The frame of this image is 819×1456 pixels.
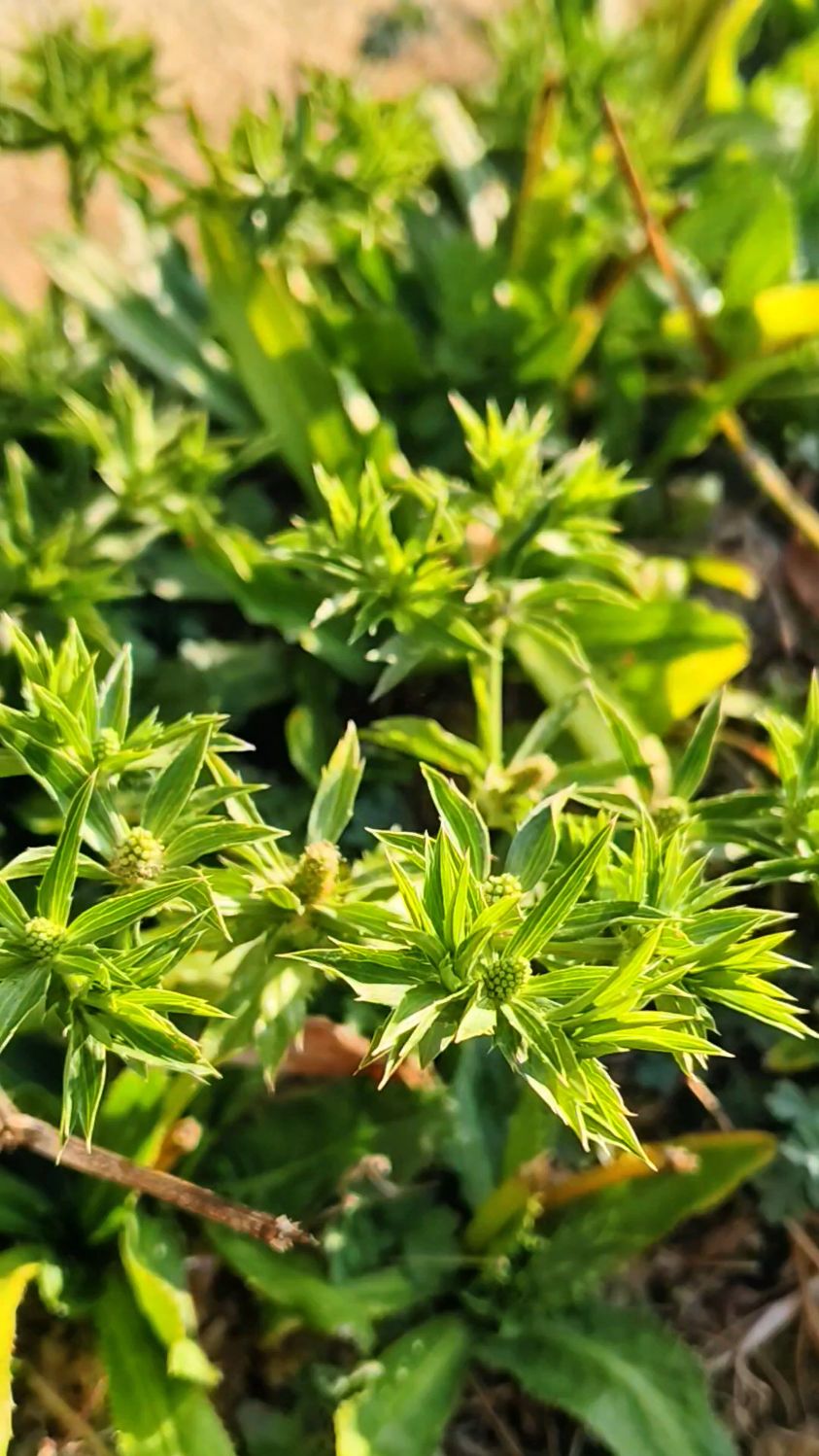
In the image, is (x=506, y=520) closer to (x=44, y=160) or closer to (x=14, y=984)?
(x=14, y=984)

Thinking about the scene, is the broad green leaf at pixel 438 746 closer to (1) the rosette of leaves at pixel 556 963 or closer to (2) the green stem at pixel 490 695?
(2) the green stem at pixel 490 695

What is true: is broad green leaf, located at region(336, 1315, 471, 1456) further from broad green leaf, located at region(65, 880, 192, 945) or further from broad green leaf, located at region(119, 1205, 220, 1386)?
broad green leaf, located at region(65, 880, 192, 945)

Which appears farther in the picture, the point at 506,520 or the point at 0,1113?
the point at 506,520

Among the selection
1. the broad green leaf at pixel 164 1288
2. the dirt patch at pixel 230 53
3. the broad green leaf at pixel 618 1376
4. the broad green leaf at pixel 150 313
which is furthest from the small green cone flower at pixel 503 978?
the dirt patch at pixel 230 53

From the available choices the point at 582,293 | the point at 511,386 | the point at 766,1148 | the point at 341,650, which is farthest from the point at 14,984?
the point at 582,293

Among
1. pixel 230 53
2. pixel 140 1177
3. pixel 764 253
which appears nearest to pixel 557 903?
pixel 140 1177

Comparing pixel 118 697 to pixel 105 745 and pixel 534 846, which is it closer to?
pixel 105 745
